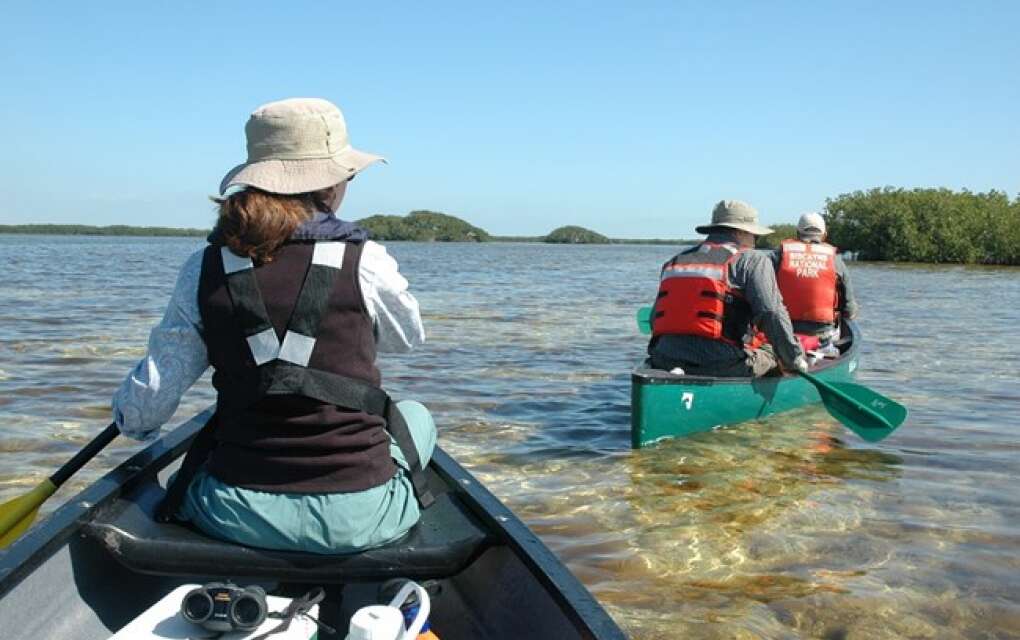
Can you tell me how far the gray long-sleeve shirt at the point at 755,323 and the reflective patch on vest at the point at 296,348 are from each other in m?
4.62

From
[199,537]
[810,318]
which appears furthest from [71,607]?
[810,318]

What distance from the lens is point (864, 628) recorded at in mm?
3928

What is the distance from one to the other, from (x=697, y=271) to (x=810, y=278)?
2473 millimetres

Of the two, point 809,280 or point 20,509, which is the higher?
point 809,280

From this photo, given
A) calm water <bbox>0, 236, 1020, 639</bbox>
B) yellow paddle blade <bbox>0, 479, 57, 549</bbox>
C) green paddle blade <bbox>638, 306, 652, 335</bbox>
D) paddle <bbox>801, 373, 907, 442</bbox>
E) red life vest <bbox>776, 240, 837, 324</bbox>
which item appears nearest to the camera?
yellow paddle blade <bbox>0, 479, 57, 549</bbox>

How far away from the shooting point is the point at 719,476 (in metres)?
6.15

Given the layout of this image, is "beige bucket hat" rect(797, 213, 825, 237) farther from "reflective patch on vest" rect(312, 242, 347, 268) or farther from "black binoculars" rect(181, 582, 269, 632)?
"black binoculars" rect(181, 582, 269, 632)

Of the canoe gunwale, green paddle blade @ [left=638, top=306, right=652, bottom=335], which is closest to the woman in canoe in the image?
the canoe gunwale

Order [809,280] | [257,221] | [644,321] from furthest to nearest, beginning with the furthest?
[644,321], [809,280], [257,221]

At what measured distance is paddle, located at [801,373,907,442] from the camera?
6.83 m

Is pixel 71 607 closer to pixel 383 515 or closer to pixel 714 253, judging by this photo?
pixel 383 515

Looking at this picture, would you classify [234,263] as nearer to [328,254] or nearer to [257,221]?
[257,221]

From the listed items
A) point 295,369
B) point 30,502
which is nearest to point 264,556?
point 295,369

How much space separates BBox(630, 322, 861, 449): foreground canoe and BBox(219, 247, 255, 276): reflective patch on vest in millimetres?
4287
